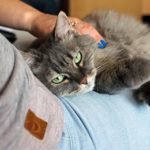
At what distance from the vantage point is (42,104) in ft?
2.25

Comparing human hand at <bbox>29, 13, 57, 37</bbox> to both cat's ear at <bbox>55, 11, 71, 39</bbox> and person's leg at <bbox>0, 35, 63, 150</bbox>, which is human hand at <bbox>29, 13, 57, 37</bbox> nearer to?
cat's ear at <bbox>55, 11, 71, 39</bbox>

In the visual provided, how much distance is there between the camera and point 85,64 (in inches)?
39.3

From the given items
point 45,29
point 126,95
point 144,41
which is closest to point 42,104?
point 126,95

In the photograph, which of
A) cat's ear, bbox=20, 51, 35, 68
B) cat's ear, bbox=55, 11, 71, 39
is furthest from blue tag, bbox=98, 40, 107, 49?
cat's ear, bbox=20, 51, 35, 68

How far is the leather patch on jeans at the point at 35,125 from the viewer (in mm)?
634

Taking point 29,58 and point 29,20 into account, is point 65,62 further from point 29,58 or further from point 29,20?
point 29,20

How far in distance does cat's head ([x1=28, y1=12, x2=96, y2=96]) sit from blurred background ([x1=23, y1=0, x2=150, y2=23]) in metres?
1.70

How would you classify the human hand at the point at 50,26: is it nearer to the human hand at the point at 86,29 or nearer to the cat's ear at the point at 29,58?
the human hand at the point at 86,29

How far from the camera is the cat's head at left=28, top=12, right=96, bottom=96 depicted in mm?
963

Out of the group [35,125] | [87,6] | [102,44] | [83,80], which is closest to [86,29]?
[102,44]

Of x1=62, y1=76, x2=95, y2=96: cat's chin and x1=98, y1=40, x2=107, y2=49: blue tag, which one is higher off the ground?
x1=98, y1=40, x2=107, y2=49: blue tag

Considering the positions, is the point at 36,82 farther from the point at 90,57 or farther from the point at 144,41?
the point at 144,41

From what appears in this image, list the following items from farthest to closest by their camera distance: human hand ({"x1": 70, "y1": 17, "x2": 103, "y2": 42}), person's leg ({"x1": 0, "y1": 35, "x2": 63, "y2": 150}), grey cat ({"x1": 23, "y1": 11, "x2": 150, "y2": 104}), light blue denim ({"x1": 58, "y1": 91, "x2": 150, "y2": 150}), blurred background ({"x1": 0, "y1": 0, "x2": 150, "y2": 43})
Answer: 1. blurred background ({"x1": 0, "y1": 0, "x2": 150, "y2": 43})
2. human hand ({"x1": 70, "y1": 17, "x2": 103, "y2": 42})
3. grey cat ({"x1": 23, "y1": 11, "x2": 150, "y2": 104})
4. light blue denim ({"x1": 58, "y1": 91, "x2": 150, "y2": 150})
5. person's leg ({"x1": 0, "y1": 35, "x2": 63, "y2": 150})

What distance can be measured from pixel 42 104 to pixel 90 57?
38 centimetres
